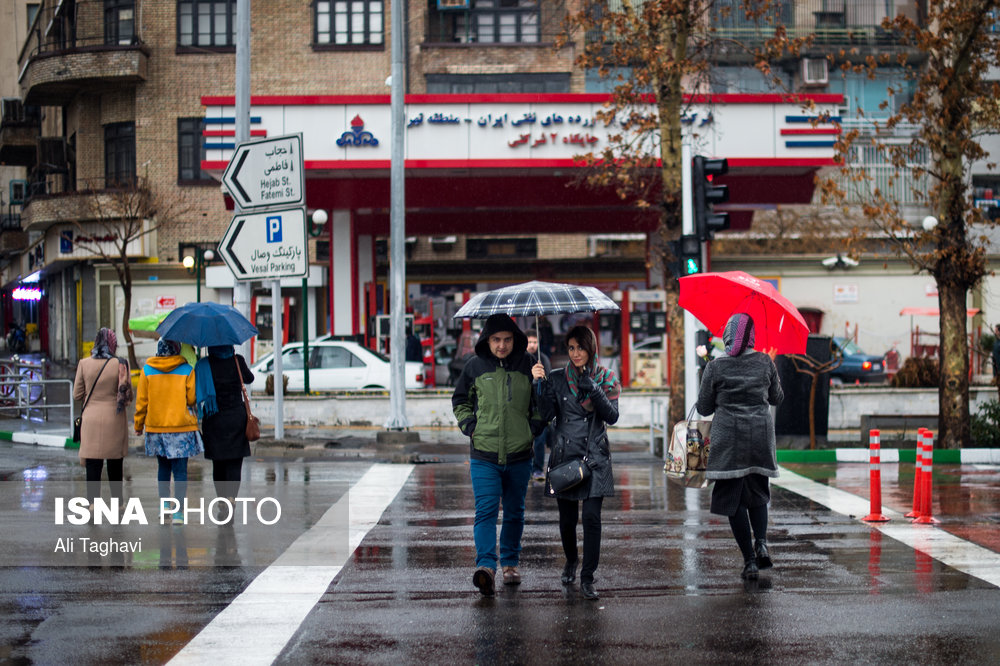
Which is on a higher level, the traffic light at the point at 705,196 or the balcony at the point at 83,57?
the balcony at the point at 83,57

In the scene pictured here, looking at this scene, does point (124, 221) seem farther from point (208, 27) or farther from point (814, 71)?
point (814, 71)

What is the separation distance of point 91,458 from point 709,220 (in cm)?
809

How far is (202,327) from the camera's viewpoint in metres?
9.20

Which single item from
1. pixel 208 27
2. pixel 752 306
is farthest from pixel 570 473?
pixel 208 27

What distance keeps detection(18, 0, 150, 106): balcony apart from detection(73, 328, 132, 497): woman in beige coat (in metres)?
30.6

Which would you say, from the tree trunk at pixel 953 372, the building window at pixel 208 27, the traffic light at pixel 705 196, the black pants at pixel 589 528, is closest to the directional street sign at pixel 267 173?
A: the traffic light at pixel 705 196

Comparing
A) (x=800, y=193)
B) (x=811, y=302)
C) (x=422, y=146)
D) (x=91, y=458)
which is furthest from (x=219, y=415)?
(x=811, y=302)

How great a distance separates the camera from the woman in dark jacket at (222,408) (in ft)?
30.6

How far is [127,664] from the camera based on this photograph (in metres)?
5.70

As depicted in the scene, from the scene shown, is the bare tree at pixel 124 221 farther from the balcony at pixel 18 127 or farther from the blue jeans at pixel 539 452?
the blue jeans at pixel 539 452

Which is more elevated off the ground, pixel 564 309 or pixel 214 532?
pixel 564 309

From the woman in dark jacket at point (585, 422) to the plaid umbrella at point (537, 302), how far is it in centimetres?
26

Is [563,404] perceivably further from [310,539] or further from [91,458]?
[91,458]

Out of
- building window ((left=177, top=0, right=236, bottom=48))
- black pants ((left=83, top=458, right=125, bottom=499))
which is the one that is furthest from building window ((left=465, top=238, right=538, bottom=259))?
black pants ((left=83, top=458, right=125, bottom=499))
